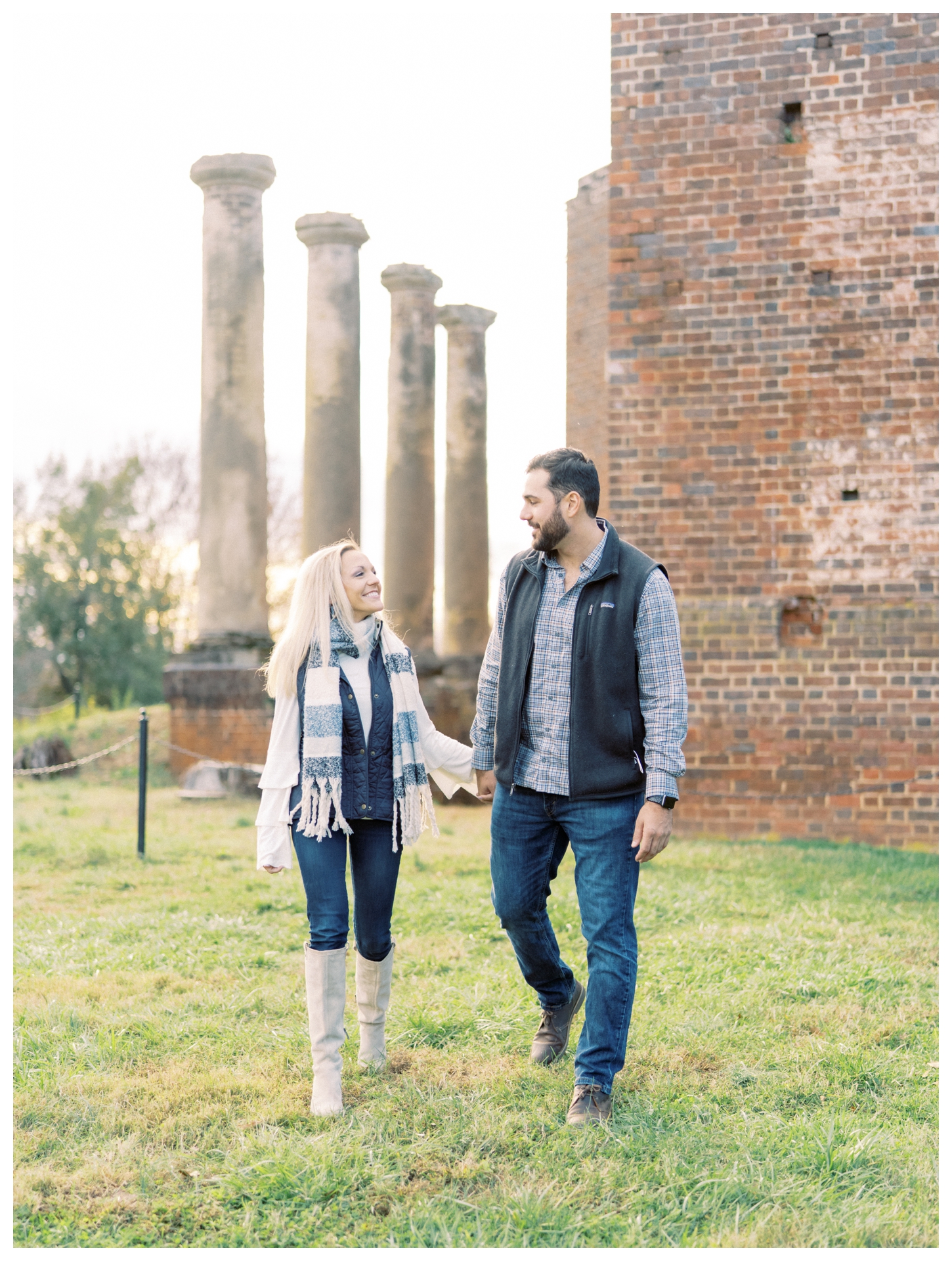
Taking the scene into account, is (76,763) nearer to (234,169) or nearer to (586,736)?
(586,736)

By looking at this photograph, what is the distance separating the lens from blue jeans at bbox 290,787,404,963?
12.1ft

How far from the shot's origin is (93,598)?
23.2 meters

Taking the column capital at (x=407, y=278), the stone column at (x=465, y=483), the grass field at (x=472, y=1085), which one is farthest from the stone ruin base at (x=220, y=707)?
the column capital at (x=407, y=278)

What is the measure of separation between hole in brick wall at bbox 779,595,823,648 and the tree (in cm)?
1646

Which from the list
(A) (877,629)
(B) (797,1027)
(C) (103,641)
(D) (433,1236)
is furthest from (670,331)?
(C) (103,641)

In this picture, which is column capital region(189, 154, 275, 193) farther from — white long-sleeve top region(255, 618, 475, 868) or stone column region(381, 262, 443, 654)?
white long-sleeve top region(255, 618, 475, 868)

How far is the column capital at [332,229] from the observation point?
15.3 meters

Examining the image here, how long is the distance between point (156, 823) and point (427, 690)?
642 cm

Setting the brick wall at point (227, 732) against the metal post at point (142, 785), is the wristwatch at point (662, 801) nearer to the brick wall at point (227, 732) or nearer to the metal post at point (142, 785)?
the metal post at point (142, 785)

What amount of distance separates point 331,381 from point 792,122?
8061 millimetres

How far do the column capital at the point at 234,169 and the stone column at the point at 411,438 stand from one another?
4694 mm


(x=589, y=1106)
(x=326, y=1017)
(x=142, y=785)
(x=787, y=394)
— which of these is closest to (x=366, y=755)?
(x=326, y=1017)

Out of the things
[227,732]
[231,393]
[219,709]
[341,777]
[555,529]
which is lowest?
[227,732]

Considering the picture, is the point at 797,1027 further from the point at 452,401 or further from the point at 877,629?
the point at 452,401
